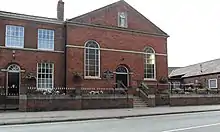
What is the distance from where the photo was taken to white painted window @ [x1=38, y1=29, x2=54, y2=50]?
27.0m

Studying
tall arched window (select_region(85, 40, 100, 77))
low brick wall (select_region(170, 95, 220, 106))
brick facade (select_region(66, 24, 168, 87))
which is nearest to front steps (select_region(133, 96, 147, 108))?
low brick wall (select_region(170, 95, 220, 106))

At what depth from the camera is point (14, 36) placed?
25844 millimetres

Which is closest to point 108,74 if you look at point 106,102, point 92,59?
point 92,59

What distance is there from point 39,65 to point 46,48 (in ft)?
5.86

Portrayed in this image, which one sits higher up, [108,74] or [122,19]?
[122,19]

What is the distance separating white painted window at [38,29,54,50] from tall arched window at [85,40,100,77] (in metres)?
3.50

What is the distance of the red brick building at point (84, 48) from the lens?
25.7m

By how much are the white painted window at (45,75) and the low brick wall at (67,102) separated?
540 centimetres

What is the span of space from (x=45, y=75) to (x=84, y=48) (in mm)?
4649

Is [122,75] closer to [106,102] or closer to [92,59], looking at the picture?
[92,59]

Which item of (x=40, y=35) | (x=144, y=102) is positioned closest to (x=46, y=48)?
(x=40, y=35)

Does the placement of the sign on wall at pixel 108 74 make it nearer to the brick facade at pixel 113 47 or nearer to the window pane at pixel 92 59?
the brick facade at pixel 113 47

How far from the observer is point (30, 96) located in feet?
67.5

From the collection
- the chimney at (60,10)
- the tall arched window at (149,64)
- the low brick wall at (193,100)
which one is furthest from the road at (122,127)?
the tall arched window at (149,64)
